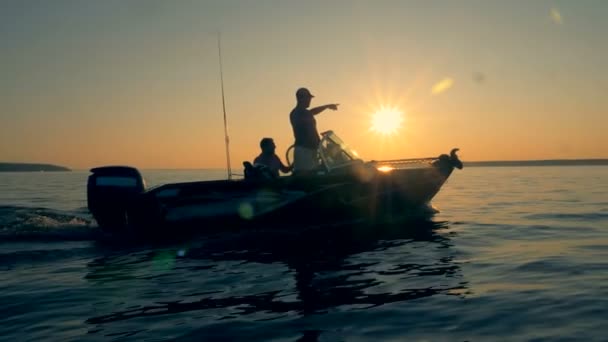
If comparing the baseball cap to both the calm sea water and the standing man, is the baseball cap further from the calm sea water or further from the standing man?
the calm sea water

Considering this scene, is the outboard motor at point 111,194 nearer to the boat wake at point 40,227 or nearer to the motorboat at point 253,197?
the motorboat at point 253,197

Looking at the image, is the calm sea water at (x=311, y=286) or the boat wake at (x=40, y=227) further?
the boat wake at (x=40, y=227)

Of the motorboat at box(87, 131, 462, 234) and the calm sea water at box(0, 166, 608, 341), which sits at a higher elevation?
the motorboat at box(87, 131, 462, 234)

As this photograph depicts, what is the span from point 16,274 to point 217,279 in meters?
2.75

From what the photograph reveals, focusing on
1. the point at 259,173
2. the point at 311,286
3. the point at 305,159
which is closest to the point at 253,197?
the point at 259,173

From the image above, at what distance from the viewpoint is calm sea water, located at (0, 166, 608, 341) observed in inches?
183

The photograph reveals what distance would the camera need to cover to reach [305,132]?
36.6 feet

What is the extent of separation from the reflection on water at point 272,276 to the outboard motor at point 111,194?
1635 mm

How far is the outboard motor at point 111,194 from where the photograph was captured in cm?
1043

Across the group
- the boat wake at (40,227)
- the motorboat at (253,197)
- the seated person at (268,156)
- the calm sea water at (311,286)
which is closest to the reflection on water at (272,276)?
the calm sea water at (311,286)

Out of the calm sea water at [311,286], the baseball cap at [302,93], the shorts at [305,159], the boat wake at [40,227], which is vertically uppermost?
the baseball cap at [302,93]

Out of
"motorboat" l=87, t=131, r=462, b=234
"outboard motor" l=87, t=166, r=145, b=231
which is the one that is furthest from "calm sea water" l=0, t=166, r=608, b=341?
"outboard motor" l=87, t=166, r=145, b=231

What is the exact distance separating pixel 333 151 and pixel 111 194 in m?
4.50

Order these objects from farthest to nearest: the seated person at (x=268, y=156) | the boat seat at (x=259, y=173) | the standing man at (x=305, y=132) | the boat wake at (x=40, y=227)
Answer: the seated person at (x=268, y=156), the standing man at (x=305, y=132), the boat seat at (x=259, y=173), the boat wake at (x=40, y=227)
